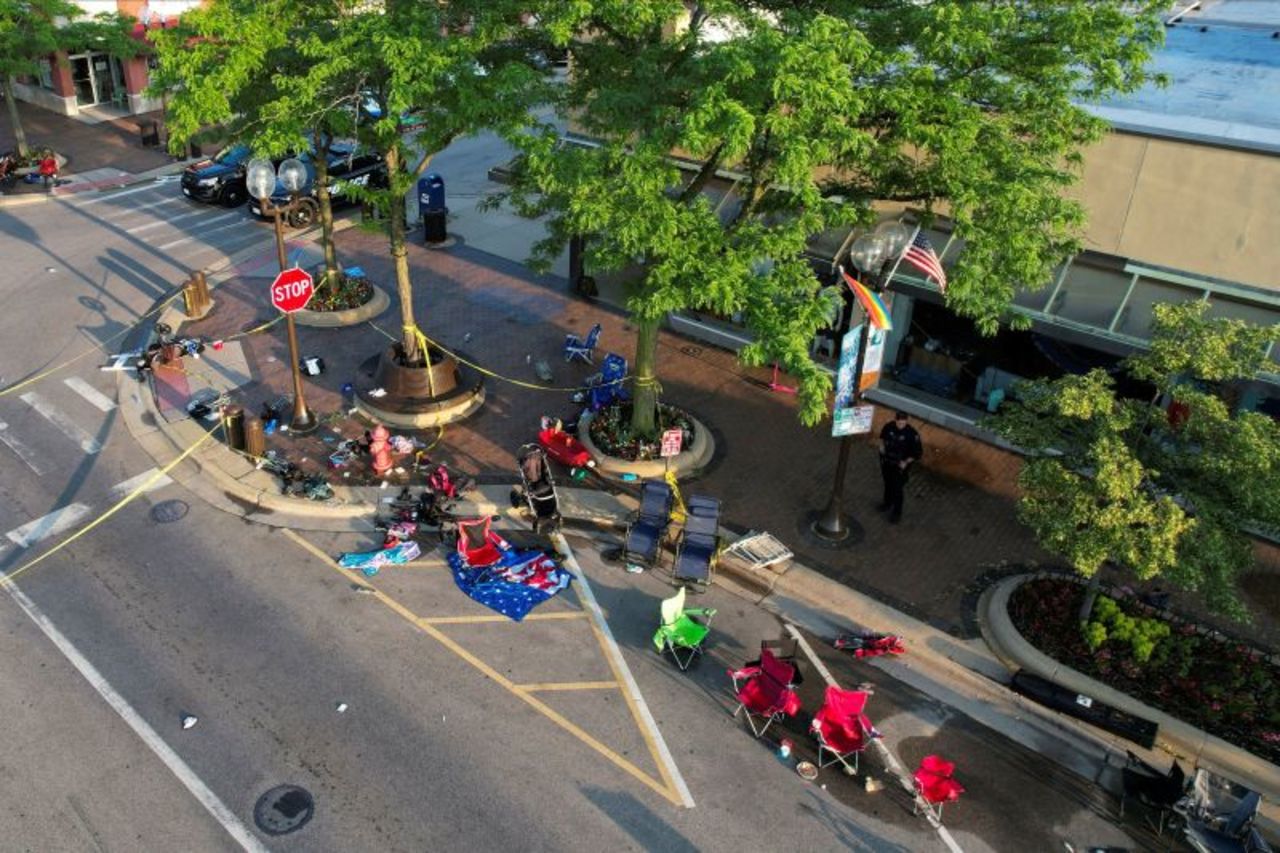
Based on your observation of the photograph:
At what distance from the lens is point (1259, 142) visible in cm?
1462

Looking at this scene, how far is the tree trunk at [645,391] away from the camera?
17078mm

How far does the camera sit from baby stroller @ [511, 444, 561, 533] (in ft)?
51.7

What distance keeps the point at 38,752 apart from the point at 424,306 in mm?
13855

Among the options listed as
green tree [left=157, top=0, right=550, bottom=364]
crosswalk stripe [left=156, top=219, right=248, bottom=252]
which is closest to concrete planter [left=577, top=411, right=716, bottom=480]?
green tree [left=157, top=0, right=550, bottom=364]

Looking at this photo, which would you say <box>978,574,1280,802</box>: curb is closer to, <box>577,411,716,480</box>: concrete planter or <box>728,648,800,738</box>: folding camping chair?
<box>728,648,800,738</box>: folding camping chair

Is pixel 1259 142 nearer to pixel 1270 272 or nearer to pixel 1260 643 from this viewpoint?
pixel 1270 272

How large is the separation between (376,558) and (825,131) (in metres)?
9.11

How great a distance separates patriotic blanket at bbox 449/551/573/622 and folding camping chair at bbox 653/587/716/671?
1.99 metres

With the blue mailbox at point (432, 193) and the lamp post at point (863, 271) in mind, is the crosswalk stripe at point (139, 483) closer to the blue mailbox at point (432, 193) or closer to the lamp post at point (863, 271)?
the lamp post at point (863, 271)

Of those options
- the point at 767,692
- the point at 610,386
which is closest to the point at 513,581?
the point at 767,692

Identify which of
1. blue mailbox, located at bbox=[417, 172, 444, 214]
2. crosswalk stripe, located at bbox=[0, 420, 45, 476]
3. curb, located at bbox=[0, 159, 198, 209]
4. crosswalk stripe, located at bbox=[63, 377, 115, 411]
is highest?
blue mailbox, located at bbox=[417, 172, 444, 214]

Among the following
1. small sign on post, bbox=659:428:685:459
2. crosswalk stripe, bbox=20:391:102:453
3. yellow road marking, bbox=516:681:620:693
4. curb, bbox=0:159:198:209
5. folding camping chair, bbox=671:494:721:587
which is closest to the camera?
yellow road marking, bbox=516:681:620:693

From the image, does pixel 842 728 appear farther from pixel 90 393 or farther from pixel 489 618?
pixel 90 393

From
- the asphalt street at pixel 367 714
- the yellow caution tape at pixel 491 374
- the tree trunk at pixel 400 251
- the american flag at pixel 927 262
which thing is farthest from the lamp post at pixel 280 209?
the american flag at pixel 927 262
